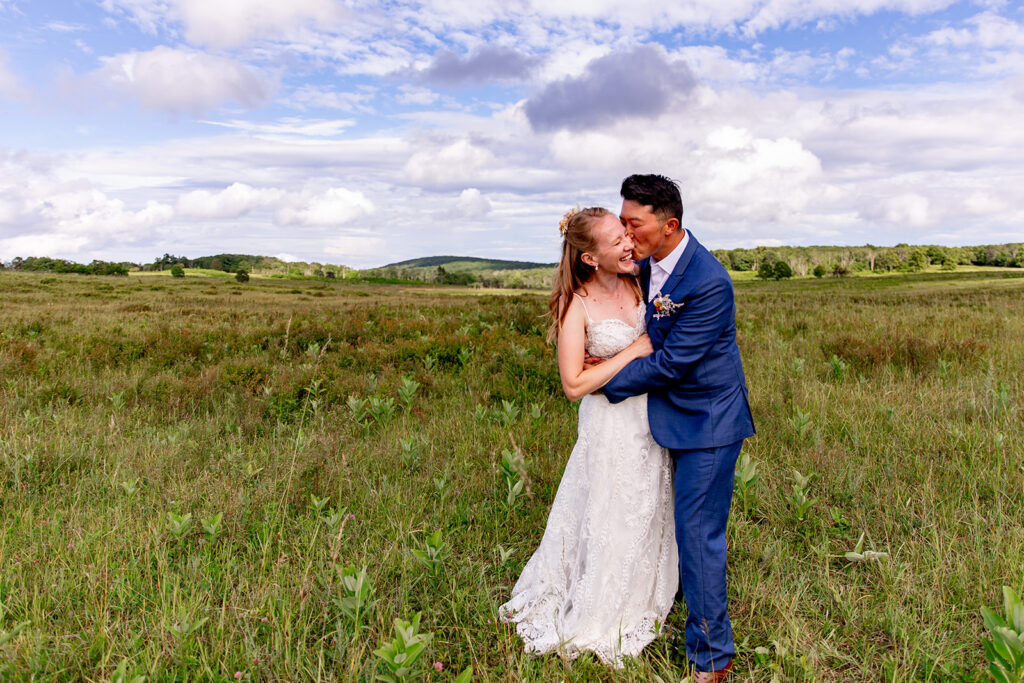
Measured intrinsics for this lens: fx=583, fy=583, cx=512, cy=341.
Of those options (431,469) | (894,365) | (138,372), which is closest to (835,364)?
(894,365)

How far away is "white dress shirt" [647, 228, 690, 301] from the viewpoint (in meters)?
2.77

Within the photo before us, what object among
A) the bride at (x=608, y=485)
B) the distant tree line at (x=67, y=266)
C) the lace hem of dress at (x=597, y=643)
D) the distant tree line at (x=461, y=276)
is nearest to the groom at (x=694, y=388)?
the bride at (x=608, y=485)

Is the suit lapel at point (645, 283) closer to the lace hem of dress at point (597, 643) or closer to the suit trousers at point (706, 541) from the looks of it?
the suit trousers at point (706, 541)

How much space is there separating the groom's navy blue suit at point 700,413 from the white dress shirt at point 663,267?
0.04 m

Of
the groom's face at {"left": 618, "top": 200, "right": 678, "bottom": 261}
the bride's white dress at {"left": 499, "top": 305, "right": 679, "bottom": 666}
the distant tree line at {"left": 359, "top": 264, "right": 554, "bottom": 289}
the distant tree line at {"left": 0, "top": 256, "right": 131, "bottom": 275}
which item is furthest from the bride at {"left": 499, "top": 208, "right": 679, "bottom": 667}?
the distant tree line at {"left": 0, "top": 256, "right": 131, "bottom": 275}

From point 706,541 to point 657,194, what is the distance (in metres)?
1.64

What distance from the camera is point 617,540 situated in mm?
3070

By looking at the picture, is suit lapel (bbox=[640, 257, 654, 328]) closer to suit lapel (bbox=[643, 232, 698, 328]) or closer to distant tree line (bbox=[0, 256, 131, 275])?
suit lapel (bbox=[643, 232, 698, 328])

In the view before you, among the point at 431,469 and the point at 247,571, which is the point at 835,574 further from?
the point at 247,571

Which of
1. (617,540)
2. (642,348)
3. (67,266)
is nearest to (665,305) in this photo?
(642,348)

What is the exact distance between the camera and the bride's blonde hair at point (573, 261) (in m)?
2.91

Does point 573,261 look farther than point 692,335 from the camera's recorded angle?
Yes

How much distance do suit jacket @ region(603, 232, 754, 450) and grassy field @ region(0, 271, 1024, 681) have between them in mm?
1139

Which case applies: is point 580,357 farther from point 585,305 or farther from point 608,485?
point 608,485
